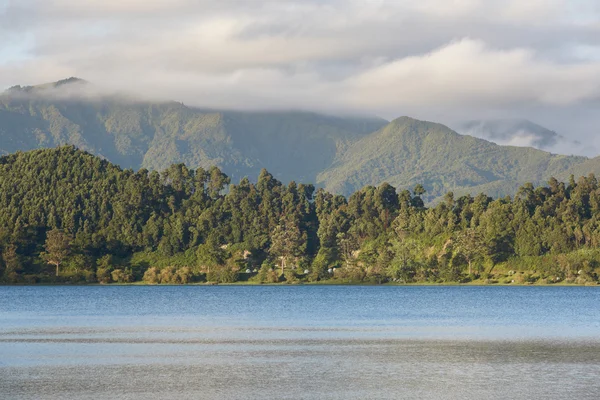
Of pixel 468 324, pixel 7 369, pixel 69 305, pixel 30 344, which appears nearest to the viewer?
pixel 7 369

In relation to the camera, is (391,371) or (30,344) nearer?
(391,371)

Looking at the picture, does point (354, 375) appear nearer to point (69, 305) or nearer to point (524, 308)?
point (524, 308)

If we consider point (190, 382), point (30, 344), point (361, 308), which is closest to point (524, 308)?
point (361, 308)

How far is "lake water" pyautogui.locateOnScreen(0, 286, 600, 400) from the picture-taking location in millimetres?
59594

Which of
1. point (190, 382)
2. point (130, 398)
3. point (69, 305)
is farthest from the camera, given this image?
point (69, 305)

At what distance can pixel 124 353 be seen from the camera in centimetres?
7956

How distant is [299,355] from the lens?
258ft

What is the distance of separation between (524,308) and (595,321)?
38211 mm

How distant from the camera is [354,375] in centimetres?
6625

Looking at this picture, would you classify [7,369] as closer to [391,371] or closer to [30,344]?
[30,344]

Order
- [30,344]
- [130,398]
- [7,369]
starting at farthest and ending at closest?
[30,344] → [7,369] → [130,398]

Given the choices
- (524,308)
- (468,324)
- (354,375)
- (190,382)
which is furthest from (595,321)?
(190,382)

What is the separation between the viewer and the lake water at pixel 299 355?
196ft

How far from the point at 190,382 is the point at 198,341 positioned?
28.5 metres
